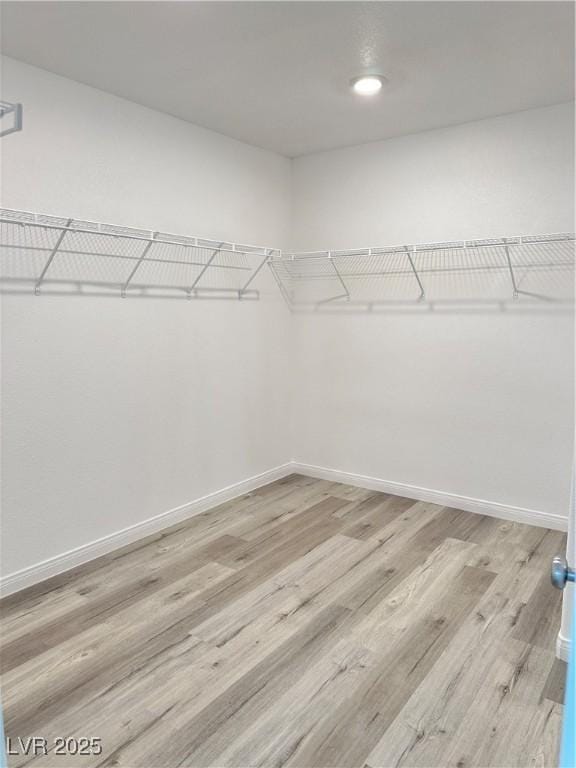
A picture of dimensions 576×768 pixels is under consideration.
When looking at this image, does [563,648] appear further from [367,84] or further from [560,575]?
[367,84]

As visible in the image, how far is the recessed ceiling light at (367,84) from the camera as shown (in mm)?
2520

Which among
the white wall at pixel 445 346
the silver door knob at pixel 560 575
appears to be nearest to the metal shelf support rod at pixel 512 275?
the white wall at pixel 445 346

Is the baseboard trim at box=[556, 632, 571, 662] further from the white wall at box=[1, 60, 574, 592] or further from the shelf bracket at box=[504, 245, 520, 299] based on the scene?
the shelf bracket at box=[504, 245, 520, 299]

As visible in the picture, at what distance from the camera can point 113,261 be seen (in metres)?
2.82

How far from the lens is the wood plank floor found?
1665 millimetres

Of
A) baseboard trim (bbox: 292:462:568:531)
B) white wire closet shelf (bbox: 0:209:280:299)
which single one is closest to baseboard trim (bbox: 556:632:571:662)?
baseboard trim (bbox: 292:462:568:531)

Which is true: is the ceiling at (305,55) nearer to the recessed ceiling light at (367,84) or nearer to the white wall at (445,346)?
the recessed ceiling light at (367,84)

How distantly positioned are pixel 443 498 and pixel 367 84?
2348 mm

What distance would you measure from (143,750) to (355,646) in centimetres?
83

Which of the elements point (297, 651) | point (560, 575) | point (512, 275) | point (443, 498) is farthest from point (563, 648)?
point (512, 275)

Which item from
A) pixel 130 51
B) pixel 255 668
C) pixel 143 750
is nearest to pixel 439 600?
pixel 255 668

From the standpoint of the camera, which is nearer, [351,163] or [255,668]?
[255,668]

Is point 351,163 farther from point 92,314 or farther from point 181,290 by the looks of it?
point 92,314

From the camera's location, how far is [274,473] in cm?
402
